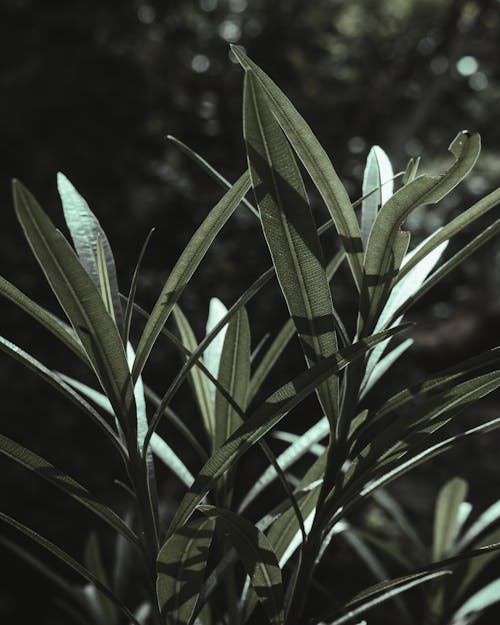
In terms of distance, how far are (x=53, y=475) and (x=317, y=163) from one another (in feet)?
0.79

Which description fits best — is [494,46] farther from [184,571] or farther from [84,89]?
[184,571]

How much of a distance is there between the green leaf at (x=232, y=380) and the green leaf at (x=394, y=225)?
0.36 ft

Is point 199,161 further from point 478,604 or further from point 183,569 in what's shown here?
point 478,604

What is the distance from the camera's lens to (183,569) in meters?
0.41

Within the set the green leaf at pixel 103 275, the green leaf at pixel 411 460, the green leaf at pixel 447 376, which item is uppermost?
the green leaf at pixel 103 275

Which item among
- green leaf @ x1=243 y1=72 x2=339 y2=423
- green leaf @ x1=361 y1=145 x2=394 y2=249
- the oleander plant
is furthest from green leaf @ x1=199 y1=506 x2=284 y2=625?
green leaf @ x1=361 y1=145 x2=394 y2=249

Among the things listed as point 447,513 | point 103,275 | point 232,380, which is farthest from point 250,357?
point 447,513

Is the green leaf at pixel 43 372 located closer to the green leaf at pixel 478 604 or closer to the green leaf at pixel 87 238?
the green leaf at pixel 87 238

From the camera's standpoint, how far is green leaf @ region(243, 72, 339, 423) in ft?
1.19

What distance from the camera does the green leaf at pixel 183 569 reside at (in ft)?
1.28

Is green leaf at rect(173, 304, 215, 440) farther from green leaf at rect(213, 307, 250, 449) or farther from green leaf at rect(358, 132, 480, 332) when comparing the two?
green leaf at rect(358, 132, 480, 332)

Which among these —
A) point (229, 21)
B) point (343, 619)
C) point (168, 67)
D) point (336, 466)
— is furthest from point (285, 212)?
point (229, 21)

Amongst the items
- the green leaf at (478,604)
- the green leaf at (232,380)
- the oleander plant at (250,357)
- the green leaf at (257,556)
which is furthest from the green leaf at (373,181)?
the green leaf at (478,604)

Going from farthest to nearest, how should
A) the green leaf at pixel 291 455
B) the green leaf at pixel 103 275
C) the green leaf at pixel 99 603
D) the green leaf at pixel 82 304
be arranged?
the green leaf at pixel 99 603
the green leaf at pixel 291 455
the green leaf at pixel 103 275
the green leaf at pixel 82 304
